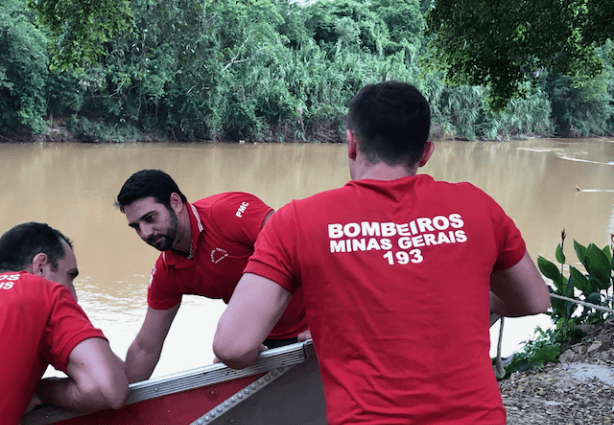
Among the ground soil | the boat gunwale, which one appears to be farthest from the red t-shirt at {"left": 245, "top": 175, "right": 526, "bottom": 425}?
the ground soil

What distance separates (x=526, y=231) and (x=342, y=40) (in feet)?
90.8

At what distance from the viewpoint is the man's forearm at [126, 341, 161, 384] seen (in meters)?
2.65

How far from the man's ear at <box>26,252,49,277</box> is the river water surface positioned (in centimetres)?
379

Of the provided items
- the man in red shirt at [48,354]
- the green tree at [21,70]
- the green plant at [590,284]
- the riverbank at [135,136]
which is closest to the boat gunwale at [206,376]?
the man in red shirt at [48,354]

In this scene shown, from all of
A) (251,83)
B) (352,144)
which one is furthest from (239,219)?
(251,83)

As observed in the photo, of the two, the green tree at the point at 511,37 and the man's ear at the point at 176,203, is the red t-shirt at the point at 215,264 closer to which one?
the man's ear at the point at 176,203

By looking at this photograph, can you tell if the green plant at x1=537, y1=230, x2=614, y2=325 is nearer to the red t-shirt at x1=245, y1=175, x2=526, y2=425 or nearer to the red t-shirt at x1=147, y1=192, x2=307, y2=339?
the red t-shirt at x1=147, y1=192, x2=307, y2=339

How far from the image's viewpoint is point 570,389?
3.79 metres

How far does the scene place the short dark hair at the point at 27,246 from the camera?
1964 mm

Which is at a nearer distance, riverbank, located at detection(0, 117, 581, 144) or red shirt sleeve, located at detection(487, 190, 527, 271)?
red shirt sleeve, located at detection(487, 190, 527, 271)

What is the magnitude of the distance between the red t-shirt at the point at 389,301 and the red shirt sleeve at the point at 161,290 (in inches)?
56.3

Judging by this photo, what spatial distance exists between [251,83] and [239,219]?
29884 mm

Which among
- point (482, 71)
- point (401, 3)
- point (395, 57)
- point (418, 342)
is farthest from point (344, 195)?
point (401, 3)

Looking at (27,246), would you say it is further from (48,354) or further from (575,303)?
(575,303)
